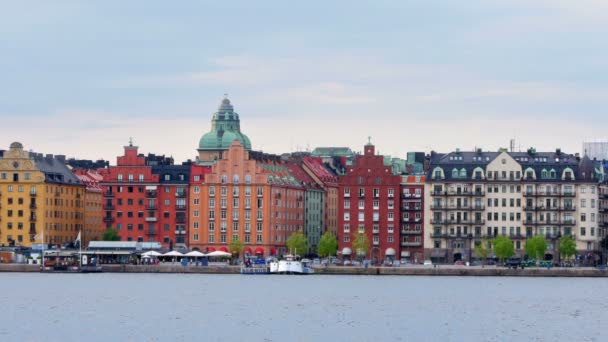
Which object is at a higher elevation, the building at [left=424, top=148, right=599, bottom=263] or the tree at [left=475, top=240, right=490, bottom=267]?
the building at [left=424, top=148, right=599, bottom=263]

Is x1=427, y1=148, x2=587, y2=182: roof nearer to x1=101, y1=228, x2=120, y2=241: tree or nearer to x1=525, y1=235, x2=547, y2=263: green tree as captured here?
x1=525, y1=235, x2=547, y2=263: green tree

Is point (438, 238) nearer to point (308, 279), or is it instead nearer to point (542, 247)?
point (542, 247)

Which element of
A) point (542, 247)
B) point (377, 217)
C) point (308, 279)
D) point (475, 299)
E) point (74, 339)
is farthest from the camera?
point (377, 217)

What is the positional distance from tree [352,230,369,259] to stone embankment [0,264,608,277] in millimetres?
12506

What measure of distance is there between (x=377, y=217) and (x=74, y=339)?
11490 centimetres

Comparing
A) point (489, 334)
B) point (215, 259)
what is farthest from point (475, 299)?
point (215, 259)

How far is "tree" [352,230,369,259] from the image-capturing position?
192 meters

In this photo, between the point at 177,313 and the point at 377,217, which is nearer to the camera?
the point at 177,313

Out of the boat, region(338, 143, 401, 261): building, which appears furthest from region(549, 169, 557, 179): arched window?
the boat

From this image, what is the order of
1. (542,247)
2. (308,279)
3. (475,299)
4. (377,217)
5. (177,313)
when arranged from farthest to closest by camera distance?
(377,217) → (542,247) → (308,279) → (475,299) → (177,313)

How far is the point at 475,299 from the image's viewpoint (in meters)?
128

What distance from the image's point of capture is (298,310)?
111 m

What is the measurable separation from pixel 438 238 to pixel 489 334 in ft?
342

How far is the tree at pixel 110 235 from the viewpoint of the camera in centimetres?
19538
